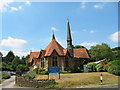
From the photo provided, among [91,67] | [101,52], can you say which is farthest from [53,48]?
[101,52]

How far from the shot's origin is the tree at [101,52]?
6100 cm

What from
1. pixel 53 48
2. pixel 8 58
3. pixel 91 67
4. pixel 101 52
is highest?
pixel 53 48

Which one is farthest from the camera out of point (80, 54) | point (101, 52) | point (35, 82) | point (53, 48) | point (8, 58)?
point (8, 58)

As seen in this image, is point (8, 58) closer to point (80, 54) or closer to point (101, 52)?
point (101, 52)

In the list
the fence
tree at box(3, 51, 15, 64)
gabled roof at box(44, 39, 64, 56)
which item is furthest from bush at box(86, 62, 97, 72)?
tree at box(3, 51, 15, 64)

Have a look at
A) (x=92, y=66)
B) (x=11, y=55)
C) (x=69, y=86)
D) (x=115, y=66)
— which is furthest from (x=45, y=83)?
(x=11, y=55)

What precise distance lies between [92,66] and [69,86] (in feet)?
65.8

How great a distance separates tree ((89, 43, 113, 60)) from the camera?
200 feet

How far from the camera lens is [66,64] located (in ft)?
127

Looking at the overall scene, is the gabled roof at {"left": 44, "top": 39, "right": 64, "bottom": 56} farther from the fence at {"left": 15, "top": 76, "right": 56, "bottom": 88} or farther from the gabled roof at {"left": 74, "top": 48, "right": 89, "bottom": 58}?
the fence at {"left": 15, "top": 76, "right": 56, "bottom": 88}

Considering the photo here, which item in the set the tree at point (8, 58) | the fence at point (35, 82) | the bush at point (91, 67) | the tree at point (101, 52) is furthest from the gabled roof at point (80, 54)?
the tree at point (8, 58)

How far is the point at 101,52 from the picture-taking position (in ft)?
202

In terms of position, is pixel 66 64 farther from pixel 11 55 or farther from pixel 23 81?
pixel 11 55

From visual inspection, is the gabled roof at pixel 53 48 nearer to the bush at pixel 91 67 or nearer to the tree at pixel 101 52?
the bush at pixel 91 67
